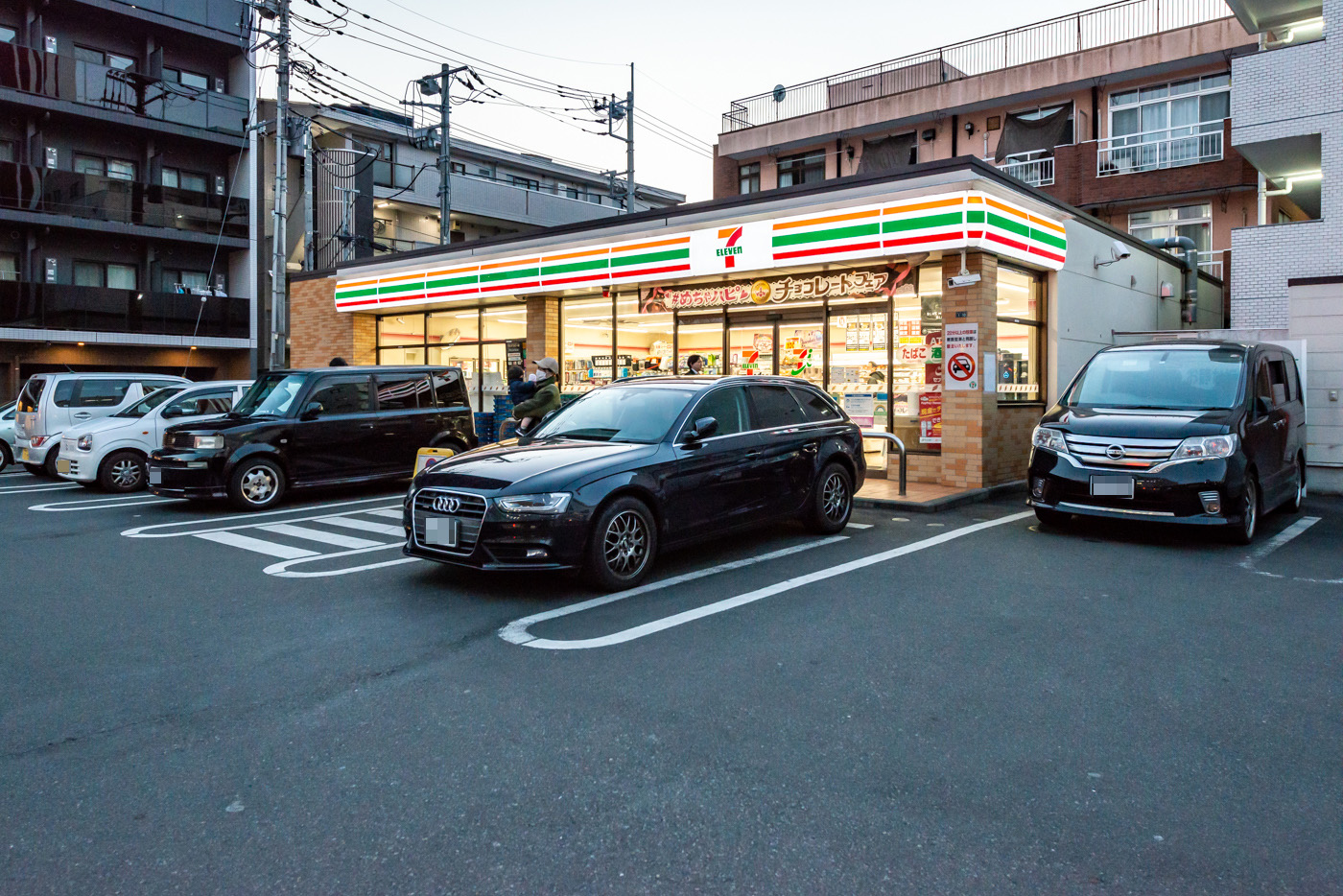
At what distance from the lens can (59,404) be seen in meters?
14.7

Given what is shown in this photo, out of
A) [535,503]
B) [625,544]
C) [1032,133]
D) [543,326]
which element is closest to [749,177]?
[1032,133]

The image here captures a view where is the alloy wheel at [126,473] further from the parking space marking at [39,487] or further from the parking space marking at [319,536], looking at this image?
the parking space marking at [319,536]

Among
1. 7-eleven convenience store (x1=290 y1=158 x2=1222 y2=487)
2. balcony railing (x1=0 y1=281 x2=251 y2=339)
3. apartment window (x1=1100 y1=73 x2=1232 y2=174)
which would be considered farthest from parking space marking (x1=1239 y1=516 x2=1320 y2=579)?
balcony railing (x1=0 y1=281 x2=251 y2=339)

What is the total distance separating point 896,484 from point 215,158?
85.3ft

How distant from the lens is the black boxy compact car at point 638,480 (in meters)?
6.29

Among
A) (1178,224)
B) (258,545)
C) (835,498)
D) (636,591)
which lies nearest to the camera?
(636,591)

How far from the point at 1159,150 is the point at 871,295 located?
1482cm

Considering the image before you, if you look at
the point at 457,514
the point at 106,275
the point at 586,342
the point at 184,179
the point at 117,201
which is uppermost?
the point at 184,179

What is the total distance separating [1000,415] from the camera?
41.0ft

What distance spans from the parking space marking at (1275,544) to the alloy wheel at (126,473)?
1369cm

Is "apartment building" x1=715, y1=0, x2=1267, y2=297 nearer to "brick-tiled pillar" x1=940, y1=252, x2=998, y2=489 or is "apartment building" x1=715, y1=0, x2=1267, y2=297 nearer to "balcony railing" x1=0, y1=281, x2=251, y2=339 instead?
"brick-tiled pillar" x1=940, y1=252, x2=998, y2=489

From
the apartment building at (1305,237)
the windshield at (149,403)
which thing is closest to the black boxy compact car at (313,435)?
the windshield at (149,403)

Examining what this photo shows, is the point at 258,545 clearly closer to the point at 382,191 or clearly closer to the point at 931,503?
the point at 931,503

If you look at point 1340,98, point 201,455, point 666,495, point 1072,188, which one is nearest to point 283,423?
point 201,455
